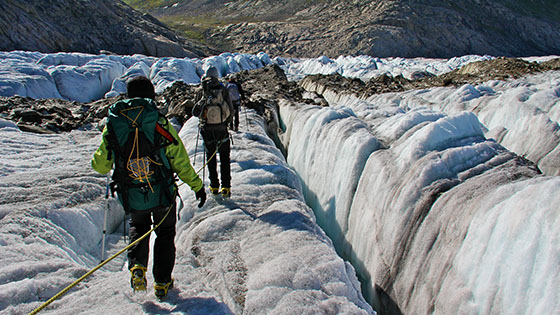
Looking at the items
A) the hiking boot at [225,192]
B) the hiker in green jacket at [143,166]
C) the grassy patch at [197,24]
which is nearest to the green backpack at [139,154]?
the hiker in green jacket at [143,166]

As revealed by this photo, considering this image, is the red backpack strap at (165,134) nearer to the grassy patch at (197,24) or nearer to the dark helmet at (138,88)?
the dark helmet at (138,88)

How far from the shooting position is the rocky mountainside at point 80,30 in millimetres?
33125

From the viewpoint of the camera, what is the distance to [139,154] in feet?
8.61

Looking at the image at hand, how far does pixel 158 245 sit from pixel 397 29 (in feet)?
234

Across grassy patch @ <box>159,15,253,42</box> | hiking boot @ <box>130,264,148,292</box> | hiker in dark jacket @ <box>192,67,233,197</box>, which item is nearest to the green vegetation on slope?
grassy patch @ <box>159,15,253,42</box>

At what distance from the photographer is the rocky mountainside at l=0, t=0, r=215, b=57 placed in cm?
3312

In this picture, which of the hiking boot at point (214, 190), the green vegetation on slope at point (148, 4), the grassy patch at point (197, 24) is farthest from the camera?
the green vegetation on slope at point (148, 4)

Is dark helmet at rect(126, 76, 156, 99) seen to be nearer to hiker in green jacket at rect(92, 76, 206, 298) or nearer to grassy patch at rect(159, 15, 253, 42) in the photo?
hiker in green jacket at rect(92, 76, 206, 298)

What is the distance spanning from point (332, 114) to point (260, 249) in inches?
192

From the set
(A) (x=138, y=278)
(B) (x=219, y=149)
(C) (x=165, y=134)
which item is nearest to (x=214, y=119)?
(B) (x=219, y=149)

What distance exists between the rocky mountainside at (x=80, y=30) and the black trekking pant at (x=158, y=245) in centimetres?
3840

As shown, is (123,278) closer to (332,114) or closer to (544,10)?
(332,114)

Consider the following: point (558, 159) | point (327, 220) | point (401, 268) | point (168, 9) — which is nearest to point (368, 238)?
point (401, 268)

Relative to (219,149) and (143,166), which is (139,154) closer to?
(143,166)
